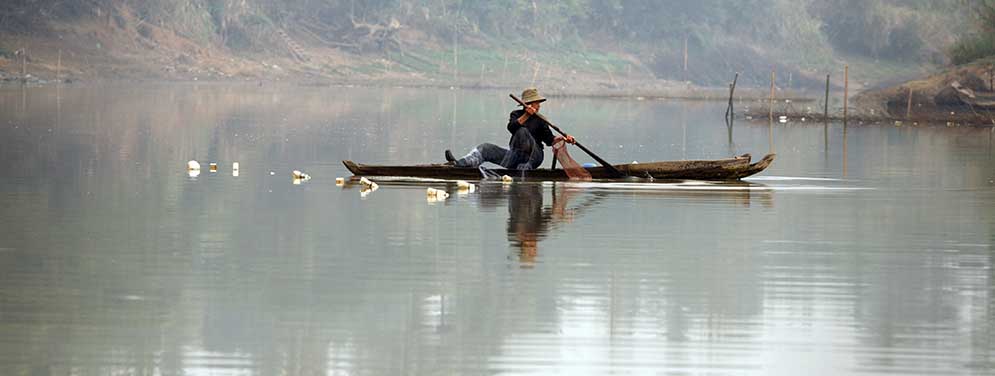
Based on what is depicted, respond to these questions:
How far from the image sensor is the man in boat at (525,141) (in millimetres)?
20797

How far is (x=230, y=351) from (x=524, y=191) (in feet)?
35.2

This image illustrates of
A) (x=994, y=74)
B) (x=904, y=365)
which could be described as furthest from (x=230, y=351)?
(x=994, y=74)

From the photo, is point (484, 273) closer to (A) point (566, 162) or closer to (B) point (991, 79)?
(A) point (566, 162)

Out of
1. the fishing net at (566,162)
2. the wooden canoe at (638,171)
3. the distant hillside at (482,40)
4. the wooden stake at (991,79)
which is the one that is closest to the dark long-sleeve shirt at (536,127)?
the fishing net at (566,162)

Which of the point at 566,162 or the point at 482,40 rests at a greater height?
the point at 482,40

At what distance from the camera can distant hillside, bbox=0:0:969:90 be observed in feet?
273

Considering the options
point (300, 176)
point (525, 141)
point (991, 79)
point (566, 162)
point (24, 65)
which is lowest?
point (300, 176)

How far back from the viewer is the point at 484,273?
12.9 m

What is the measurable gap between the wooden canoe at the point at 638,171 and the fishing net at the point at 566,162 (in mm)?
207

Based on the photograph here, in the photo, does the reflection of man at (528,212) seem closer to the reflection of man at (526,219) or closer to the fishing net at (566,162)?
the reflection of man at (526,219)

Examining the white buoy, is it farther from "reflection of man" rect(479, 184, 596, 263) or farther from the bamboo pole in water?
the bamboo pole in water

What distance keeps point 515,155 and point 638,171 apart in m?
1.59

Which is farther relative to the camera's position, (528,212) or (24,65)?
(24,65)

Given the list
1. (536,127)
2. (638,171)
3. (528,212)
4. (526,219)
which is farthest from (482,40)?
(526,219)
